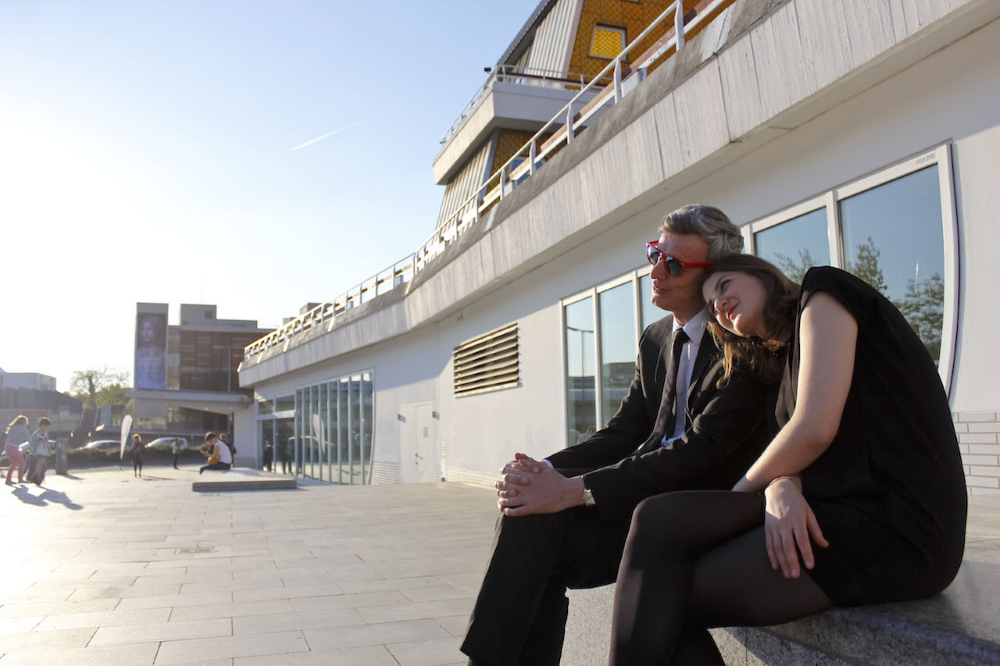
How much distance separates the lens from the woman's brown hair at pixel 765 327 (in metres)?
2.04

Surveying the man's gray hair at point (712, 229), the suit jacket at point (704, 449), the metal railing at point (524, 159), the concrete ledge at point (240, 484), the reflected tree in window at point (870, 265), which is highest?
the metal railing at point (524, 159)

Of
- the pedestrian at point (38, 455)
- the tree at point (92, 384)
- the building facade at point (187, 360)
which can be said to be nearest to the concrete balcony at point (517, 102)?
the pedestrian at point (38, 455)

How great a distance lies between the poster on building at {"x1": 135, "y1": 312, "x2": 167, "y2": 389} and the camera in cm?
5634

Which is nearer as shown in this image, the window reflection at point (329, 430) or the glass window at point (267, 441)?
the window reflection at point (329, 430)

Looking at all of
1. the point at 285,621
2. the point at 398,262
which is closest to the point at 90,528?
the point at 285,621

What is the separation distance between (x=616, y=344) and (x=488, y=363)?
5.27 metres

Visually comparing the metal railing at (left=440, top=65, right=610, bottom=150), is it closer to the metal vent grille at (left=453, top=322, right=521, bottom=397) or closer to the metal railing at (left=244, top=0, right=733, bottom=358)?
the metal railing at (left=244, top=0, right=733, bottom=358)

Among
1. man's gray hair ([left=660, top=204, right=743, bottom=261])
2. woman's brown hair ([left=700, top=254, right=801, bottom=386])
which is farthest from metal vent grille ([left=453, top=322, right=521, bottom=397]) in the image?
woman's brown hair ([left=700, top=254, right=801, bottom=386])

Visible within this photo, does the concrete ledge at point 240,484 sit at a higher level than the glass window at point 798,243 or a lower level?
lower

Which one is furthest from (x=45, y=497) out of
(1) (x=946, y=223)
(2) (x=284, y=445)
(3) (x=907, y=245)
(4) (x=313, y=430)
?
(2) (x=284, y=445)

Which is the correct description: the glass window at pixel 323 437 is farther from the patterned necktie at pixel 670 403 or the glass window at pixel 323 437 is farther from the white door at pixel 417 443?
the patterned necktie at pixel 670 403

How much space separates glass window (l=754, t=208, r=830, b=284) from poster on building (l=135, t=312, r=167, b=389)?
182 feet

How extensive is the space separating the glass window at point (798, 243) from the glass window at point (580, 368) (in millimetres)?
4006

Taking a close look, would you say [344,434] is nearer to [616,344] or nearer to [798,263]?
[616,344]
